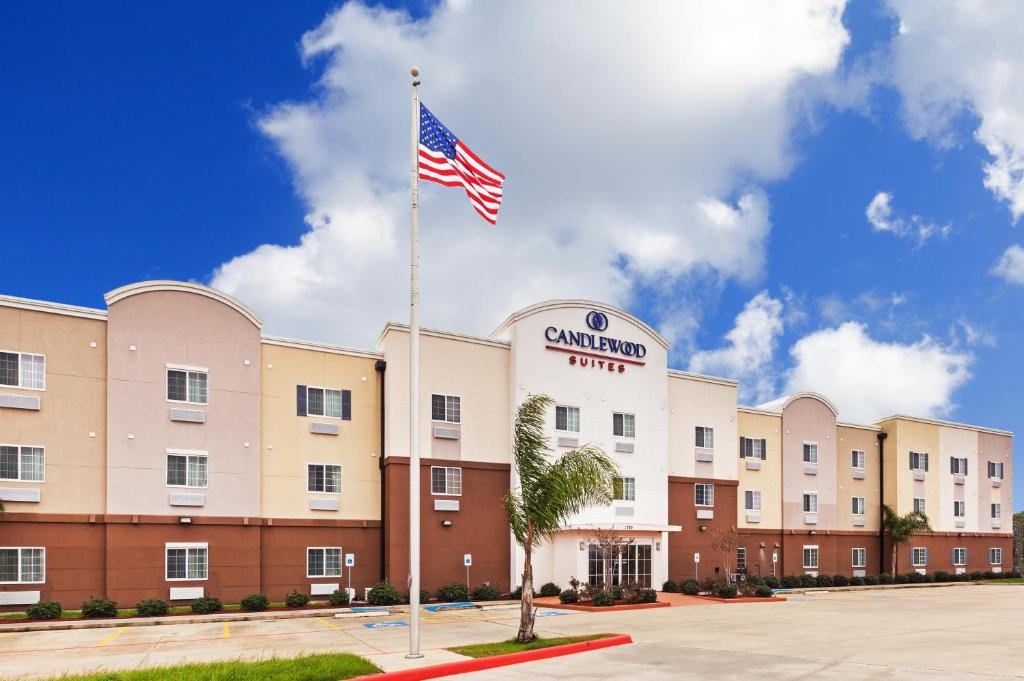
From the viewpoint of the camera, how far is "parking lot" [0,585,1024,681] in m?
17.2

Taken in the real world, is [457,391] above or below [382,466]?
above

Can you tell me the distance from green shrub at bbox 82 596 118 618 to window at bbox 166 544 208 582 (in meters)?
2.73

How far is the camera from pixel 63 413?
29.5m

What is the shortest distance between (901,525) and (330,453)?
35726 millimetres

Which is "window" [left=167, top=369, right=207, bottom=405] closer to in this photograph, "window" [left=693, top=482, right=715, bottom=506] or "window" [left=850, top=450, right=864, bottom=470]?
"window" [left=693, top=482, right=715, bottom=506]

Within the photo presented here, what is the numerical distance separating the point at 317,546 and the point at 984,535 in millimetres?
46582

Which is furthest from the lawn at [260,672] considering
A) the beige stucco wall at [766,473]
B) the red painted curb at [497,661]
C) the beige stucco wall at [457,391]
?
the beige stucco wall at [766,473]

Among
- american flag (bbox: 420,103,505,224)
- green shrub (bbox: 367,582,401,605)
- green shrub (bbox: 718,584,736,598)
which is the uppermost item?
american flag (bbox: 420,103,505,224)

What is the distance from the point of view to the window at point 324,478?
34094mm

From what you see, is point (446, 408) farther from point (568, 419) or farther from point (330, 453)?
point (568, 419)

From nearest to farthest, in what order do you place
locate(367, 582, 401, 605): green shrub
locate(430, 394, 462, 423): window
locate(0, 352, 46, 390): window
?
locate(0, 352, 46, 390): window < locate(367, 582, 401, 605): green shrub < locate(430, 394, 462, 423): window

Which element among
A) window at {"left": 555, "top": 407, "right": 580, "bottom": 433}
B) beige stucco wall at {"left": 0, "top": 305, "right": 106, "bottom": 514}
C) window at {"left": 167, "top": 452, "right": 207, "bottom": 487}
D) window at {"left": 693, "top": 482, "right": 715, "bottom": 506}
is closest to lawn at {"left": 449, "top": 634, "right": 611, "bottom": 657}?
window at {"left": 167, "top": 452, "right": 207, "bottom": 487}

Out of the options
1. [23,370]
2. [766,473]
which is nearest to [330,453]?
[23,370]

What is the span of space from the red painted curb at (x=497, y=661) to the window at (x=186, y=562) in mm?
16670
